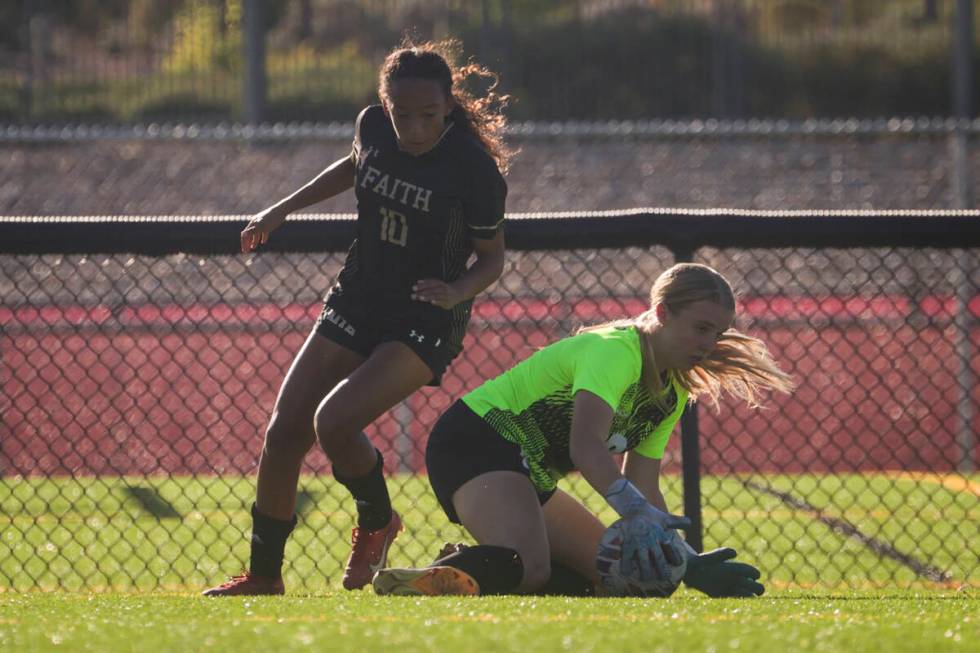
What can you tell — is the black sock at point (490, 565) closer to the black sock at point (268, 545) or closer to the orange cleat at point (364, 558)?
the orange cleat at point (364, 558)

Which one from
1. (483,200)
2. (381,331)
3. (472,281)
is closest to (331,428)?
(381,331)

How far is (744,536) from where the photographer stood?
7230mm

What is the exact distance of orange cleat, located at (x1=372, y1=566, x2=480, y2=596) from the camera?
4418 mm

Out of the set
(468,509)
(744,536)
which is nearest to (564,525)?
(468,509)

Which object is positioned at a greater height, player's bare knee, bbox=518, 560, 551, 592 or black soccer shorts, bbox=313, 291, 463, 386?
black soccer shorts, bbox=313, 291, 463, 386

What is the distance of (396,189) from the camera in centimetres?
468

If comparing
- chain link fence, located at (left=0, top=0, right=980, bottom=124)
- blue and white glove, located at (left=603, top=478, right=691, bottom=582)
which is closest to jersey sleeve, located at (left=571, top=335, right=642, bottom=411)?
blue and white glove, located at (left=603, top=478, right=691, bottom=582)

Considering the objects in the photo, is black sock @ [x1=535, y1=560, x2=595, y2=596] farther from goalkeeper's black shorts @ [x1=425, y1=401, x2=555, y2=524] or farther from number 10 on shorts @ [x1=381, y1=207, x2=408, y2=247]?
number 10 on shorts @ [x1=381, y1=207, x2=408, y2=247]

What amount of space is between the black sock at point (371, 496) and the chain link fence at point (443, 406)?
915 mm

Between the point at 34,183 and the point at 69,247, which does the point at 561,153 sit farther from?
the point at 69,247

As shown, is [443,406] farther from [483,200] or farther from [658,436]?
[483,200]

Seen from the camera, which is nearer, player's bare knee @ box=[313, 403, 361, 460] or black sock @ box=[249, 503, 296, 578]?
player's bare knee @ box=[313, 403, 361, 460]

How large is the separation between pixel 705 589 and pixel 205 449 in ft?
20.3

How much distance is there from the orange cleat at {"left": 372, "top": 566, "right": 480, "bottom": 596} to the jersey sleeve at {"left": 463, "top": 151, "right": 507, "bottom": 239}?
1.08 m
